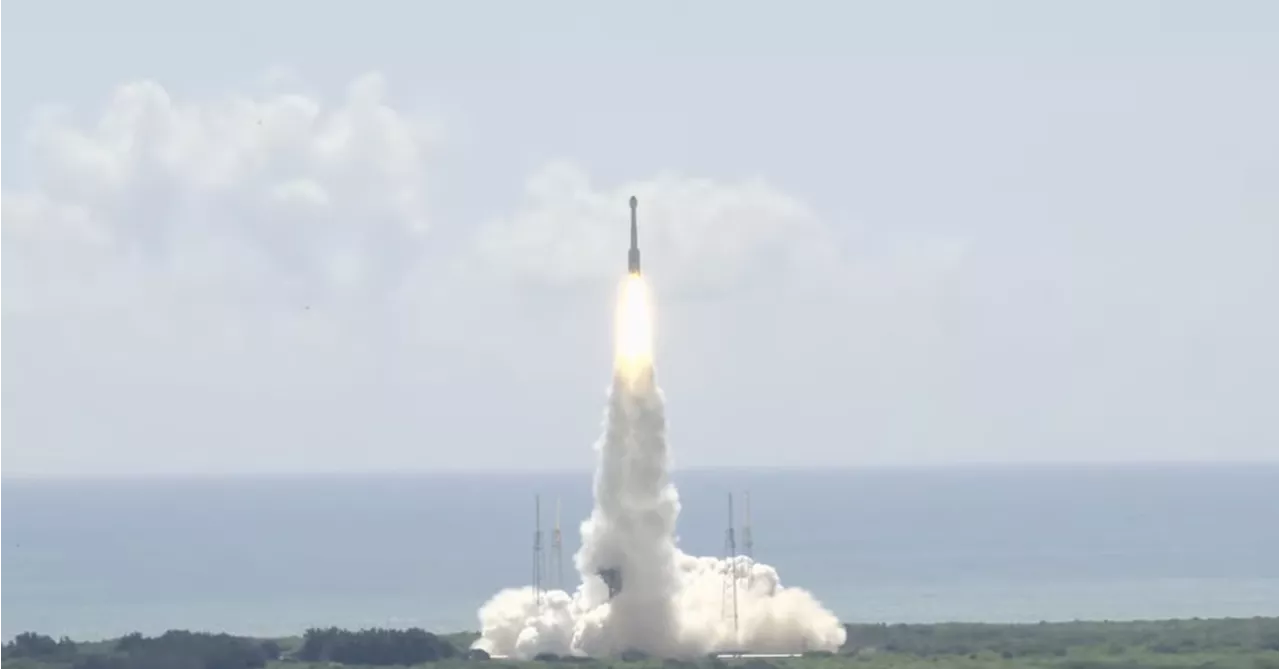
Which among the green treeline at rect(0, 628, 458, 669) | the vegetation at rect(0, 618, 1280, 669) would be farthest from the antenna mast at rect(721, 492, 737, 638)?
the green treeline at rect(0, 628, 458, 669)

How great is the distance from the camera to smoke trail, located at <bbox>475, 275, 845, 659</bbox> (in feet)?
359

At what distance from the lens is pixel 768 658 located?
112 meters

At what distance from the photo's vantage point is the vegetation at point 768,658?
11319 cm

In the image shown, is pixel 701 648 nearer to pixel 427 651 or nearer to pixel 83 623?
pixel 427 651

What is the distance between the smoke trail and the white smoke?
0.04m

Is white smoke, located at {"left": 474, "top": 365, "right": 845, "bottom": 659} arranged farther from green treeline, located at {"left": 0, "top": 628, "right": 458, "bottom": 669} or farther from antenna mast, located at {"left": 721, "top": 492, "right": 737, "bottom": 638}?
green treeline, located at {"left": 0, "top": 628, "right": 458, "bottom": 669}

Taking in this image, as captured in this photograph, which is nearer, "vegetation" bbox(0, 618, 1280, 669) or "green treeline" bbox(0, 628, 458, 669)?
"vegetation" bbox(0, 618, 1280, 669)

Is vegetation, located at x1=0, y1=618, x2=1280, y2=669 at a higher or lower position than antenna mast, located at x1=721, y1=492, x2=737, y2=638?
lower

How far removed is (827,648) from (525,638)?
15.1m

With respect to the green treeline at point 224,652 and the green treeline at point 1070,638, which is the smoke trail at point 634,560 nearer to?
the green treeline at point 224,652

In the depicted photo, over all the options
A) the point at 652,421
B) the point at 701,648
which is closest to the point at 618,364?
the point at 652,421

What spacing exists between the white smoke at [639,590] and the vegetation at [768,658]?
5.42 feet

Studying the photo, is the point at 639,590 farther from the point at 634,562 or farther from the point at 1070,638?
the point at 1070,638

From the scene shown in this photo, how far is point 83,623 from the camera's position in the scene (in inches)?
7377
